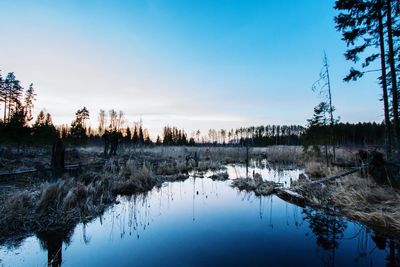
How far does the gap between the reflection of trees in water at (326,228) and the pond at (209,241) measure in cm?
2

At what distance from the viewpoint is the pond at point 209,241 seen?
3.78m

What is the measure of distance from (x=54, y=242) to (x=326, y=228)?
20.6 ft

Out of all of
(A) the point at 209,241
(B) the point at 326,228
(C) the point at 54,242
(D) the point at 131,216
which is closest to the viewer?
(C) the point at 54,242

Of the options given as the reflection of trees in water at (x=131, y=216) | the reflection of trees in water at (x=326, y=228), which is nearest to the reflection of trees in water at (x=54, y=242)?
the reflection of trees in water at (x=131, y=216)

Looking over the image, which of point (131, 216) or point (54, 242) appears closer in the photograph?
point (54, 242)

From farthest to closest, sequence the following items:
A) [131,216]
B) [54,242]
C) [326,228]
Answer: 1. [131,216]
2. [326,228]
3. [54,242]

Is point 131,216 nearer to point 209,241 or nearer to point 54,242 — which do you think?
point 54,242

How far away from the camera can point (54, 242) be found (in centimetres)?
437

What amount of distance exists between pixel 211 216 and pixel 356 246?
3.60 metres

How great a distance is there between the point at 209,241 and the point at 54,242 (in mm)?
3268

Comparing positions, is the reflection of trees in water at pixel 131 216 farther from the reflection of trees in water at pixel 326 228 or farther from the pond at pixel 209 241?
the reflection of trees in water at pixel 326 228

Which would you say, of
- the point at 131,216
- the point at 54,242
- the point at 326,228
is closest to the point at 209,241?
the point at 131,216

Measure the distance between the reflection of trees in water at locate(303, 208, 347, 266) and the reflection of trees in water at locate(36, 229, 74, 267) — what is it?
15.7 feet

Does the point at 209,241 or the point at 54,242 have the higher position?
the point at 54,242
